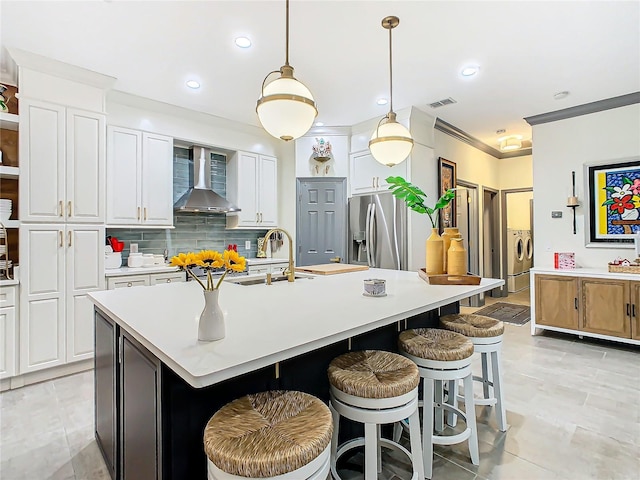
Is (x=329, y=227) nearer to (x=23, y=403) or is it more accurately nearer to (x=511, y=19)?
(x=511, y=19)

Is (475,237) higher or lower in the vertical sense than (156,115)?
lower

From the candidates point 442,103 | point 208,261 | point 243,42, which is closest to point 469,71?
point 442,103

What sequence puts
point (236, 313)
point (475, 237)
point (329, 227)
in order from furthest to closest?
point (475, 237)
point (329, 227)
point (236, 313)

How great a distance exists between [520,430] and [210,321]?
2.17 meters

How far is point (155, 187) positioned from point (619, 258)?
550 cm

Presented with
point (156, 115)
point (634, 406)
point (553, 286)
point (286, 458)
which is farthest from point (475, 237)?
point (286, 458)

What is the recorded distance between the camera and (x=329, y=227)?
4965 mm

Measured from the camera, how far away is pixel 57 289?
10.1 feet

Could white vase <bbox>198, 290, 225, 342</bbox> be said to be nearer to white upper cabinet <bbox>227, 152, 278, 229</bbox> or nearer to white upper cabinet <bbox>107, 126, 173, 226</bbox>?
white upper cabinet <bbox>107, 126, 173, 226</bbox>

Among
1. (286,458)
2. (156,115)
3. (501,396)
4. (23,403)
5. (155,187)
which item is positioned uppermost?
(156,115)

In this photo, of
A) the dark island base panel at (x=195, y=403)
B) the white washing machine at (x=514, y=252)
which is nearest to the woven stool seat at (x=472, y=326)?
the dark island base panel at (x=195, y=403)

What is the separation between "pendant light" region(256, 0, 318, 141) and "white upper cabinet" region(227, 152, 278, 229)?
3.00 meters

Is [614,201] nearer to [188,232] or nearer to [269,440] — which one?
[269,440]

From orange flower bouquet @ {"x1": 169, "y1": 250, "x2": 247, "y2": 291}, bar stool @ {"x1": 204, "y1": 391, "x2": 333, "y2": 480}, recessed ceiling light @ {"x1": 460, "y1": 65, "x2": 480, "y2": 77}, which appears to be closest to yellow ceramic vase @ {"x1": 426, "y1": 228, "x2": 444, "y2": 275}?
bar stool @ {"x1": 204, "y1": 391, "x2": 333, "y2": 480}
